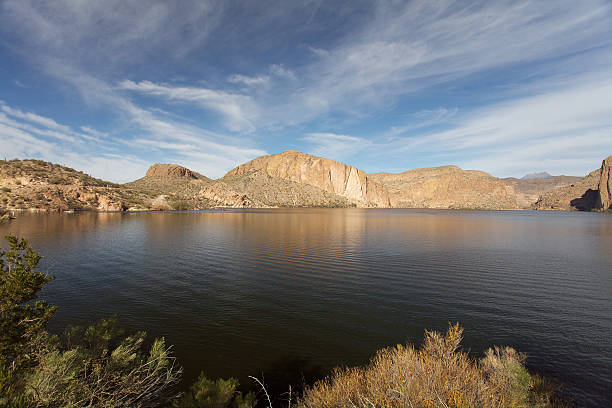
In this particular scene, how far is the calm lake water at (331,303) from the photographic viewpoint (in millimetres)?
8625

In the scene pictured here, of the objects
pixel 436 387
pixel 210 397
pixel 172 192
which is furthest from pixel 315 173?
pixel 210 397

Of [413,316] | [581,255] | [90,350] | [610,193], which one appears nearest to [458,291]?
[413,316]

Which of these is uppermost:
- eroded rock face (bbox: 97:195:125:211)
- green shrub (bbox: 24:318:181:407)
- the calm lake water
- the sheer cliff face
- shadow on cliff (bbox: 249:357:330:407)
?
the sheer cliff face

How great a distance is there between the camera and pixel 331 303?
13172 mm

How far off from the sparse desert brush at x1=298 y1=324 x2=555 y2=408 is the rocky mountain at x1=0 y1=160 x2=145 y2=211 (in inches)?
3928

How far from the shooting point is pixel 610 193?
15212 centimetres

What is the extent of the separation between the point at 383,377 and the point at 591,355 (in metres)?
8.57

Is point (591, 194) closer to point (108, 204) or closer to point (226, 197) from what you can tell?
point (226, 197)

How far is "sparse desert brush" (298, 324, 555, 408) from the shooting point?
4.76 m

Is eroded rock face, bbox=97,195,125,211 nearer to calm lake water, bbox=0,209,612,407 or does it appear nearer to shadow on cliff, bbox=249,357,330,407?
calm lake water, bbox=0,209,612,407

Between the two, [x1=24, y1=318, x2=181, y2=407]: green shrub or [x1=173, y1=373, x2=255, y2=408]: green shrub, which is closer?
[x1=173, y1=373, x2=255, y2=408]: green shrub

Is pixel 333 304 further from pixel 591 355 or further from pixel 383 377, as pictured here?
pixel 591 355

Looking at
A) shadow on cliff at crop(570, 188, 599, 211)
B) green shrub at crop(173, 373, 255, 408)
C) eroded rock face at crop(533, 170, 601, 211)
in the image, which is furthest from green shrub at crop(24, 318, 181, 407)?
eroded rock face at crop(533, 170, 601, 211)

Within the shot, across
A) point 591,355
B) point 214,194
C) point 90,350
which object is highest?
point 214,194
